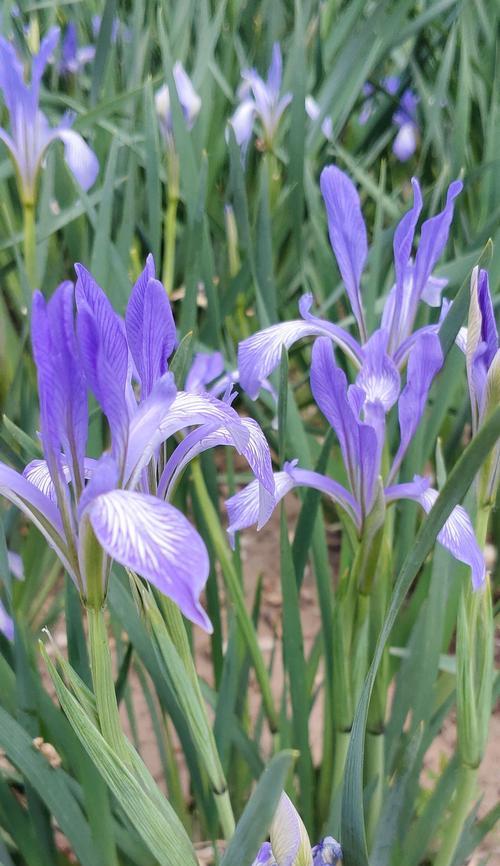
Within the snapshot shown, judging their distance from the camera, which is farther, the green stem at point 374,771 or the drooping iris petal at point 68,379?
the green stem at point 374,771

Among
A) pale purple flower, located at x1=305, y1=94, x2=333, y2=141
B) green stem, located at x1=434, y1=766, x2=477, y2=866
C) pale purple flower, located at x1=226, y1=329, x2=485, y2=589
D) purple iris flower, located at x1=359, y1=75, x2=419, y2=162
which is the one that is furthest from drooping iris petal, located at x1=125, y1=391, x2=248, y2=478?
purple iris flower, located at x1=359, y1=75, x2=419, y2=162

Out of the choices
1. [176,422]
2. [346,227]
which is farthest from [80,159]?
[176,422]

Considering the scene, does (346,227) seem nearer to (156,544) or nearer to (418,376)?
(418,376)

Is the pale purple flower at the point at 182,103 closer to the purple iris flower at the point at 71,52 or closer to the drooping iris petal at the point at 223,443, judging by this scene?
the purple iris flower at the point at 71,52


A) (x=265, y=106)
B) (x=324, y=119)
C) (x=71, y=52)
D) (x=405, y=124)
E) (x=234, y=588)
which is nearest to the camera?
(x=234, y=588)

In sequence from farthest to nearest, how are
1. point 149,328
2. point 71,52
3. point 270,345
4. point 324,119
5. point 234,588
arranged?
point 71,52 → point 324,119 → point 234,588 → point 270,345 → point 149,328

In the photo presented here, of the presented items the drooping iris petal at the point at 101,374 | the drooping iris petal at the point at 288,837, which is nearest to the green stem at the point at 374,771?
the drooping iris petal at the point at 288,837
